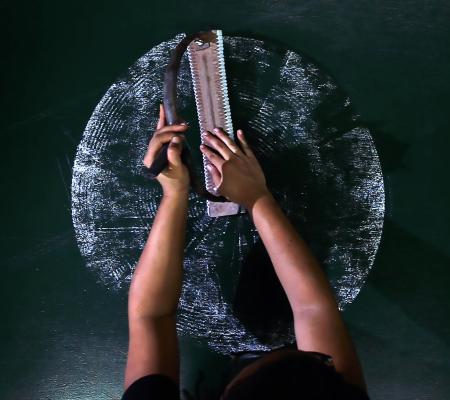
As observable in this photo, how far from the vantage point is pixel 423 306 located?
0.82 metres

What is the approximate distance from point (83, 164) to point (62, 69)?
0.61 feet

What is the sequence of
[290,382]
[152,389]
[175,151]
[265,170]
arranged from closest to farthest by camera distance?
[290,382]
[152,389]
[175,151]
[265,170]

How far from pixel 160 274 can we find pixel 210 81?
13.9 inches

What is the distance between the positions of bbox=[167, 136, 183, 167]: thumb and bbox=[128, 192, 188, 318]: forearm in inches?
3.4

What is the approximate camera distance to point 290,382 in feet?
1.42

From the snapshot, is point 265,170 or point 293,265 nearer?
point 293,265

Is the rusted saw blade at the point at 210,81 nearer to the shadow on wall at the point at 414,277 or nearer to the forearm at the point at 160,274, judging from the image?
the forearm at the point at 160,274

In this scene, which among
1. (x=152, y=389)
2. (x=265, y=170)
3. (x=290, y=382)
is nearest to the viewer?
(x=290, y=382)

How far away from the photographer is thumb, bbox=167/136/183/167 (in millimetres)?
677

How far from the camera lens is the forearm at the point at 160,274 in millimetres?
639

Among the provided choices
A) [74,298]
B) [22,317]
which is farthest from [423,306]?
[22,317]

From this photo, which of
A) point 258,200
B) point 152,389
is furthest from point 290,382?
point 258,200

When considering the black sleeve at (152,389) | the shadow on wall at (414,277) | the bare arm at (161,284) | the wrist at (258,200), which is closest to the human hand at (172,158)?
the bare arm at (161,284)

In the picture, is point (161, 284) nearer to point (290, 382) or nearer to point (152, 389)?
point (152, 389)
